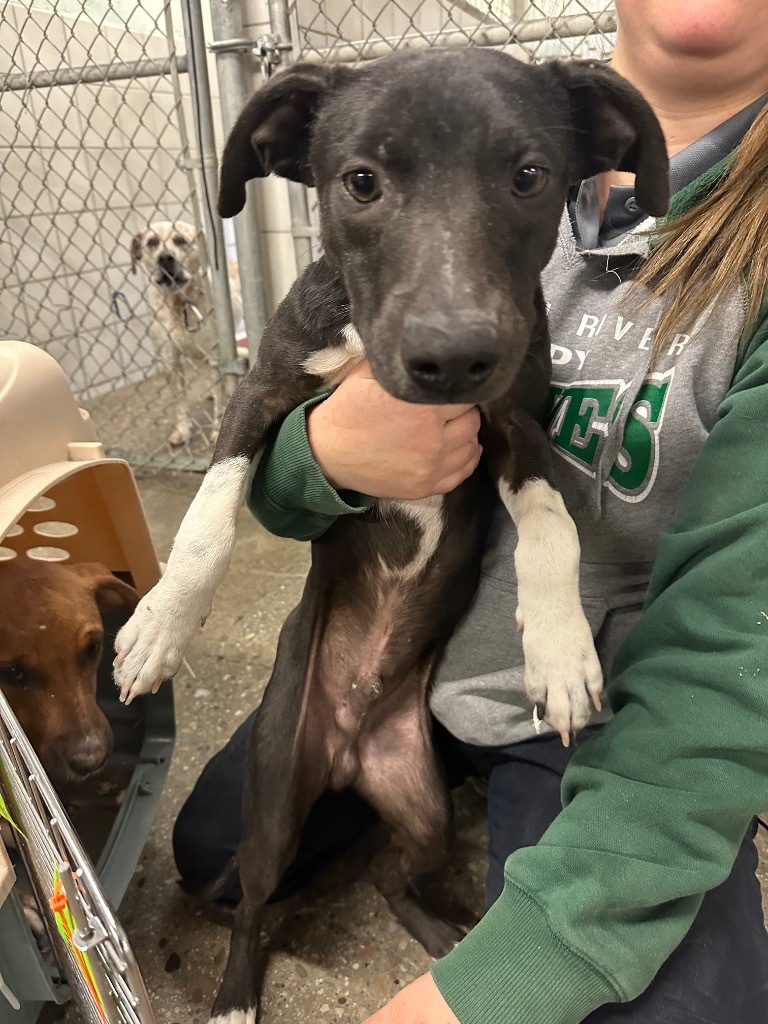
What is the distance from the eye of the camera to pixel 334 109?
1103 millimetres

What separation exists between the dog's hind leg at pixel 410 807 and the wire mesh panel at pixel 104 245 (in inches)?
95.4

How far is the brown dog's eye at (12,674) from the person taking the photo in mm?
1323

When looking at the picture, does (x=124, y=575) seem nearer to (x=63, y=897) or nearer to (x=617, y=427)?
(x=63, y=897)

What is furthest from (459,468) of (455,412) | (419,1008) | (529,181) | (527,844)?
(419,1008)

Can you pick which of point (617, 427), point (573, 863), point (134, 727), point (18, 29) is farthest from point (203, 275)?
point (573, 863)

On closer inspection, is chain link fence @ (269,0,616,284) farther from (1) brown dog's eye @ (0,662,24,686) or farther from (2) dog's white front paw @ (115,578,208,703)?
(1) brown dog's eye @ (0,662,24,686)

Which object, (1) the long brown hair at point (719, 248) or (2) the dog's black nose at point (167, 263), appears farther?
(2) the dog's black nose at point (167, 263)

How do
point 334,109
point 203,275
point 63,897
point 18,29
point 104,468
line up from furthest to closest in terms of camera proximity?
point 203,275
point 18,29
point 104,468
point 334,109
point 63,897

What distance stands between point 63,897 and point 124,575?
0.99m

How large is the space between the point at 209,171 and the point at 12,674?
2.42 metres

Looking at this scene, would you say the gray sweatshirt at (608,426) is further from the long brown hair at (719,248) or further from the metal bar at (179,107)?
the metal bar at (179,107)

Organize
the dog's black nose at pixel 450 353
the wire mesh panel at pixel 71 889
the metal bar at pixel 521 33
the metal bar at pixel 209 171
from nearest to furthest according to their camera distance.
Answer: the wire mesh panel at pixel 71 889
the dog's black nose at pixel 450 353
the metal bar at pixel 521 33
the metal bar at pixel 209 171

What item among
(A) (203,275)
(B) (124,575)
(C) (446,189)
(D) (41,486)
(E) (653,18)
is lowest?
(A) (203,275)

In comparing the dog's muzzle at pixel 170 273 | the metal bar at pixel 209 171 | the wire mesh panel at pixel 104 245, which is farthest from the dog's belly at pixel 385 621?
the dog's muzzle at pixel 170 273
